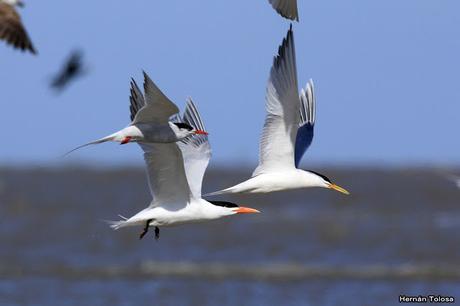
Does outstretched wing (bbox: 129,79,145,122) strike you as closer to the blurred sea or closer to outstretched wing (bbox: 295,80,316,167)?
outstretched wing (bbox: 295,80,316,167)

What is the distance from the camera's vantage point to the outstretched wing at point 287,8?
11992mm

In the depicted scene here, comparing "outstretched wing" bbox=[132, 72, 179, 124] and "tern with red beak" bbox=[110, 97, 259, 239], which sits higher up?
"outstretched wing" bbox=[132, 72, 179, 124]

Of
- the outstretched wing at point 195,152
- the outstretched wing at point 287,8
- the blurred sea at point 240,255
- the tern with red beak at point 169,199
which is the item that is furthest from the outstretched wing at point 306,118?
the outstretched wing at point 287,8

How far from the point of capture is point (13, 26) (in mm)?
10500

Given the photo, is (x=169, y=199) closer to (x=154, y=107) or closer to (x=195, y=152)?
(x=195, y=152)

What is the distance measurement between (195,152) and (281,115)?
3.10ft

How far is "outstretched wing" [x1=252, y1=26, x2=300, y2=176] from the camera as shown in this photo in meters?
13.1

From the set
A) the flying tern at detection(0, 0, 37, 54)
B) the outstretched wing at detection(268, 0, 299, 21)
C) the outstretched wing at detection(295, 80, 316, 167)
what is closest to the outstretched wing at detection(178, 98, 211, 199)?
the outstretched wing at detection(295, 80, 316, 167)

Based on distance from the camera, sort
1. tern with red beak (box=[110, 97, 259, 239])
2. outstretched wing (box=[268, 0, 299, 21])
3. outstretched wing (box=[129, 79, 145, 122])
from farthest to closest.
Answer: outstretched wing (box=[129, 79, 145, 122]) → tern with red beak (box=[110, 97, 259, 239]) → outstretched wing (box=[268, 0, 299, 21])

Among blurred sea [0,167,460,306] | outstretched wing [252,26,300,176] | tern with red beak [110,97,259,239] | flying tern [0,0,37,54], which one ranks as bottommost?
blurred sea [0,167,460,306]

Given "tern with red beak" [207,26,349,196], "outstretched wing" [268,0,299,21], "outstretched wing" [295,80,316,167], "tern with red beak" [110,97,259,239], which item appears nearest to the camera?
"outstretched wing" [268,0,299,21]

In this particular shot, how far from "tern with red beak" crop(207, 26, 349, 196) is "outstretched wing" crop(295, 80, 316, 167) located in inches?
42.6

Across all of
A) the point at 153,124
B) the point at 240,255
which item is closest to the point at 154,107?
the point at 153,124

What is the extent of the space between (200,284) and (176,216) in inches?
353
